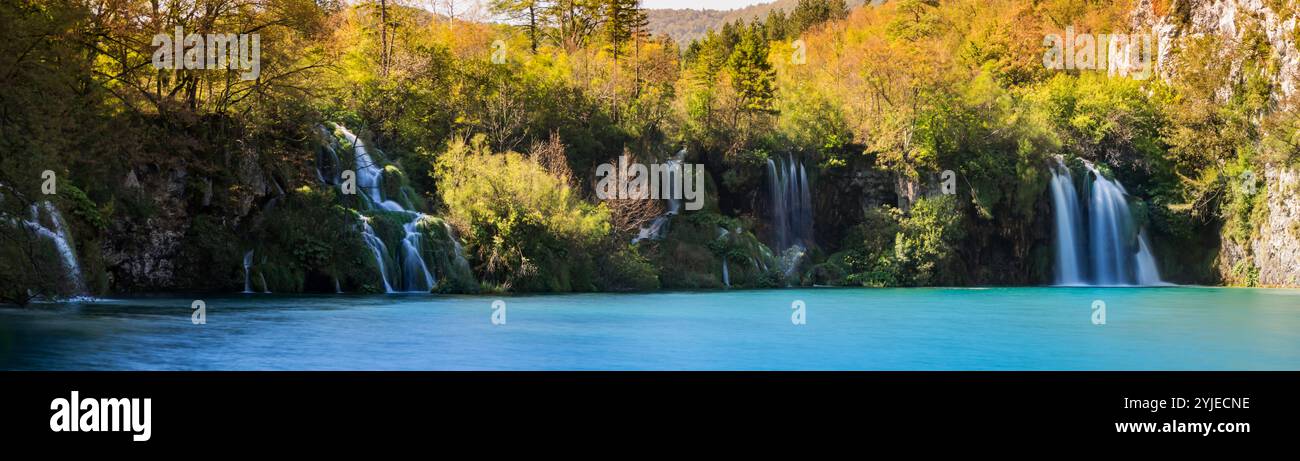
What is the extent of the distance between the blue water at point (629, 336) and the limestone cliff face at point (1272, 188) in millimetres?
16004

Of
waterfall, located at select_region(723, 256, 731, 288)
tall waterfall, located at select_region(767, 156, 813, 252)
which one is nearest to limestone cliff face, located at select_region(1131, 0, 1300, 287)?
tall waterfall, located at select_region(767, 156, 813, 252)

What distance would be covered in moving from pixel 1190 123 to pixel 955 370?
145ft

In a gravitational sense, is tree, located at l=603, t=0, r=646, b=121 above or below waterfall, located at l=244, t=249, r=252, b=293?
above

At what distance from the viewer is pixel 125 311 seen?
26.1 m

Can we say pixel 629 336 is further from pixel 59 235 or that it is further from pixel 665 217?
pixel 665 217

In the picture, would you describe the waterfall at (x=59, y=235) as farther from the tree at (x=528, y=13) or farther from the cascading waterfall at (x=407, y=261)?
the tree at (x=528, y=13)

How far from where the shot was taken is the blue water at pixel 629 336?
18.4 meters

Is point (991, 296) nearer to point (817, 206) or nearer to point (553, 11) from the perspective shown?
point (817, 206)

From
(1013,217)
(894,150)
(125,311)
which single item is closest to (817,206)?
(894,150)

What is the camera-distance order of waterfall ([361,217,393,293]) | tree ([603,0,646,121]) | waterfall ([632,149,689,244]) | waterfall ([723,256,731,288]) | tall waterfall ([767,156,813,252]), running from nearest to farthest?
waterfall ([361,217,393,293]) < waterfall ([632,149,689,244]) < waterfall ([723,256,731,288]) < tall waterfall ([767,156,813,252]) < tree ([603,0,646,121])

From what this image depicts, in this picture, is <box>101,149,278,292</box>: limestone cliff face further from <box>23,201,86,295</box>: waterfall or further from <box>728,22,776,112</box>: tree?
<box>728,22,776,112</box>: tree

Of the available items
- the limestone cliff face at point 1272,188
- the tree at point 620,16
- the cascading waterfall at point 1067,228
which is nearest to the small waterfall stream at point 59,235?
the tree at point 620,16

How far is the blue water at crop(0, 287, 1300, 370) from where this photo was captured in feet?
60.2

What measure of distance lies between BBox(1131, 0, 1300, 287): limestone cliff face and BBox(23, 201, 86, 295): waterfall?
46.4 metres
